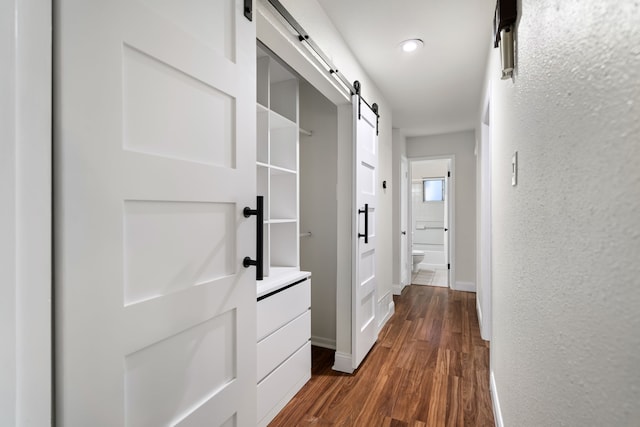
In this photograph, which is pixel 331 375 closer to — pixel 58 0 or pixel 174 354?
pixel 174 354

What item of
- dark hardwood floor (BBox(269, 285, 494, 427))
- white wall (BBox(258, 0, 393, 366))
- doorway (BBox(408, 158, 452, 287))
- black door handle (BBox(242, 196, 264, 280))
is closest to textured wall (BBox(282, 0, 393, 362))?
white wall (BBox(258, 0, 393, 366))

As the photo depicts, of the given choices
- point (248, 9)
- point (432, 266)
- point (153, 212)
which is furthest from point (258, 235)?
point (432, 266)

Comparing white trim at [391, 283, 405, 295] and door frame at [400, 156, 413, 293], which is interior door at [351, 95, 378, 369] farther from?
door frame at [400, 156, 413, 293]

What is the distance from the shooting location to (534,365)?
0.96 metres

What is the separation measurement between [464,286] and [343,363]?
322 cm

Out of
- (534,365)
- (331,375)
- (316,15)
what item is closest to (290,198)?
(316,15)

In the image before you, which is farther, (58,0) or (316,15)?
(316,15)

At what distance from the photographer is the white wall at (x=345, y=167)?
1817 millimetres

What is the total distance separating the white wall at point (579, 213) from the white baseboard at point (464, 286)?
403 cm

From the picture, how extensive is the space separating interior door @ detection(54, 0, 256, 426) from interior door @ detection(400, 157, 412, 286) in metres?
4.01

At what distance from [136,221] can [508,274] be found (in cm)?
152

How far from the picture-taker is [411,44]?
2.37 metres

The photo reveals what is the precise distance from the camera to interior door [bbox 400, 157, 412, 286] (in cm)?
493
